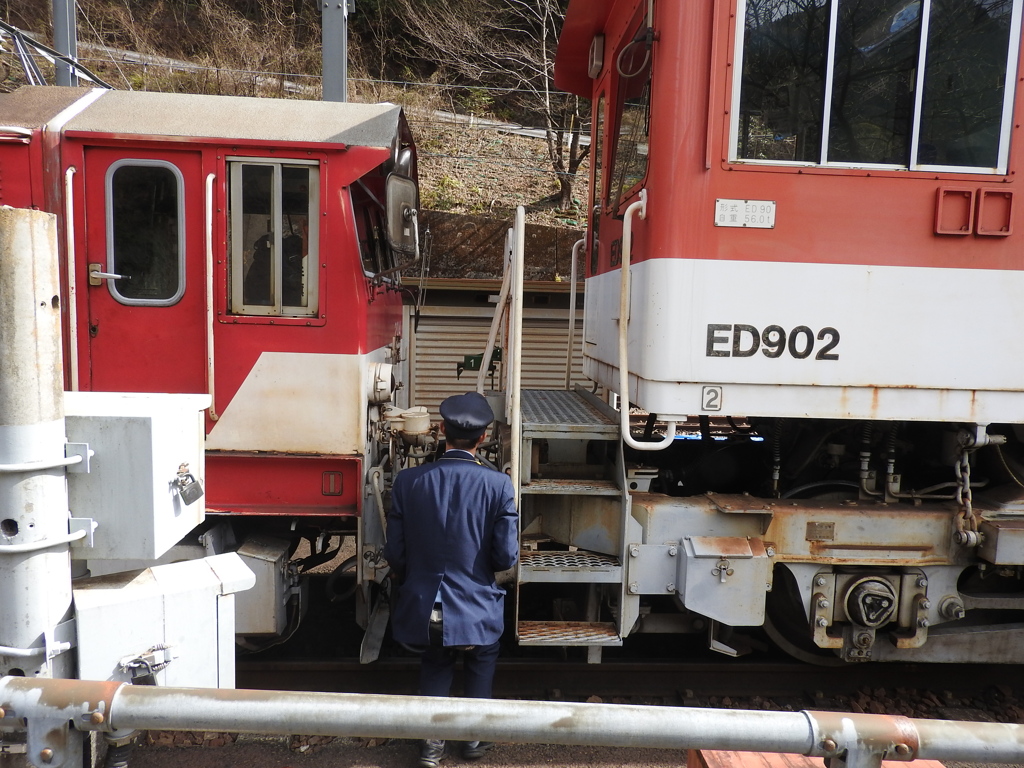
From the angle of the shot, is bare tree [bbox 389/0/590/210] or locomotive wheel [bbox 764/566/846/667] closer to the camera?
locomotive wheel [bbox 764/566/846/667]

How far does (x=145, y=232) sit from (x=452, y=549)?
87.4 inches

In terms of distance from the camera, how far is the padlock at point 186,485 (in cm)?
222

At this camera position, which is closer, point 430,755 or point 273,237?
point 430,755

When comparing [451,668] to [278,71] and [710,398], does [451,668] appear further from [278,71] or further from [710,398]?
[278,71]

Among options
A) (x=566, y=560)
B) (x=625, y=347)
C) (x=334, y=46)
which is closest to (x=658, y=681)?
(x=566, y=560)

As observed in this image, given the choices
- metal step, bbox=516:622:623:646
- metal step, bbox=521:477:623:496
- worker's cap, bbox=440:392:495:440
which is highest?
→ worker's cap, bbox=440:392:495:440

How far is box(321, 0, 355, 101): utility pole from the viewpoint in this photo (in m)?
6.16

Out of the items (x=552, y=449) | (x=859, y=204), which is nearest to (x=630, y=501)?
(x=552, y=449)

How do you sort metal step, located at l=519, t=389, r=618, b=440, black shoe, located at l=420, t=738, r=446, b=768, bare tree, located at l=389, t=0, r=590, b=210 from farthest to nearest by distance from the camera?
1. bare tree, located at l=389, t=0, r=590, b=210
2. metal step, located at l=519, t=389, r=618, b=440
3. black shoe, located at l=420, t=738, r=446, b=768

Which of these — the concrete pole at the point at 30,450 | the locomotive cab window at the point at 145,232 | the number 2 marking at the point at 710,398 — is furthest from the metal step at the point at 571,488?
Result: the concrete pole at the point at 30,450

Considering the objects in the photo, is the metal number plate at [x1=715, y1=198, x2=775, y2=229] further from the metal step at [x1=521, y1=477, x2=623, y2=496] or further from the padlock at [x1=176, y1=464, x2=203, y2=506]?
the padlock at [x1=176, y1=464, x2=203, y2=506]

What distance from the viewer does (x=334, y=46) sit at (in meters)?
6.22

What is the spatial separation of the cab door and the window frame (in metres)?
0.14

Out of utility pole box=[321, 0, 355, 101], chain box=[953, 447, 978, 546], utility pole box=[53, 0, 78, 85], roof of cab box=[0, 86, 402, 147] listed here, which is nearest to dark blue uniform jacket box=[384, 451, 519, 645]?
roof of cab box=[0, 86, 402, 147]
